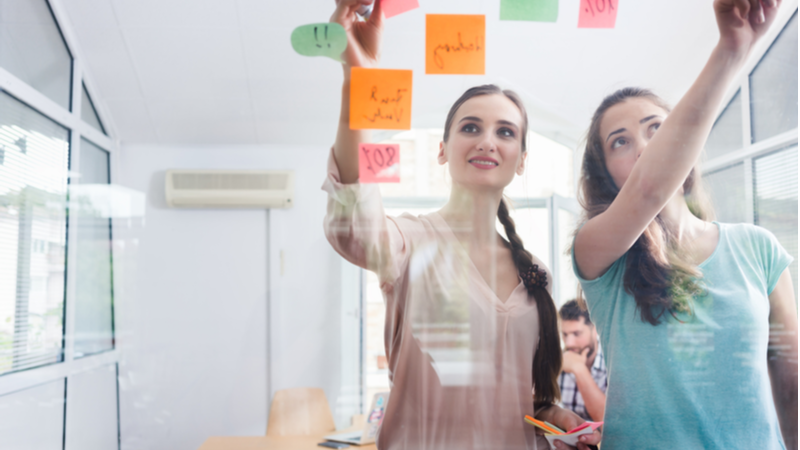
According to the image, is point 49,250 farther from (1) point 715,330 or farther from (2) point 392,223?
(1) point 715,330

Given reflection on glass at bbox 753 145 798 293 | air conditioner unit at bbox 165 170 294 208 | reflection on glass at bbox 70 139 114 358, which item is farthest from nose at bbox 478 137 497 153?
reflection on glass at bbox 70 139 114 358

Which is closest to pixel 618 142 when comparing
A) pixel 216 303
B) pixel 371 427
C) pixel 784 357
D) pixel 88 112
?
pixel 784 357

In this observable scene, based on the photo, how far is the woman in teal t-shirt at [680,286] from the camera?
2.67 ft

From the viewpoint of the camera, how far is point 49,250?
0.80 meters

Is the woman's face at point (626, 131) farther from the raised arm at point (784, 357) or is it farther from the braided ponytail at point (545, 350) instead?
the raised arm at point (784, 357)

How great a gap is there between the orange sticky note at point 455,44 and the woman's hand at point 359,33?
0.30 feet

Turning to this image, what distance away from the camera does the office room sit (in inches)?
31.9

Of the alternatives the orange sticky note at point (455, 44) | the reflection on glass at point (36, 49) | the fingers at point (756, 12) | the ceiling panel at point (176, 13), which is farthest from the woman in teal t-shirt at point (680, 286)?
the reflection on glass at point (36, 49)

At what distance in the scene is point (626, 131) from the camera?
0.89 meters

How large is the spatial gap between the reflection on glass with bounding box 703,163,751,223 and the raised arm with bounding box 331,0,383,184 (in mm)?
683

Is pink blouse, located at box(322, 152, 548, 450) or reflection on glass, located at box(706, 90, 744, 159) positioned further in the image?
reflection on glass, located at box(706, 90, 744, 159)

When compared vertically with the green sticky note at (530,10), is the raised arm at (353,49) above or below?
below

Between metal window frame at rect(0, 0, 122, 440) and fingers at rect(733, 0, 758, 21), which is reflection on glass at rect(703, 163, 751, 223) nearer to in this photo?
fingers at rect(733, 0, 758, 21)

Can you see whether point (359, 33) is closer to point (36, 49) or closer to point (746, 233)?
point (36, 49)
